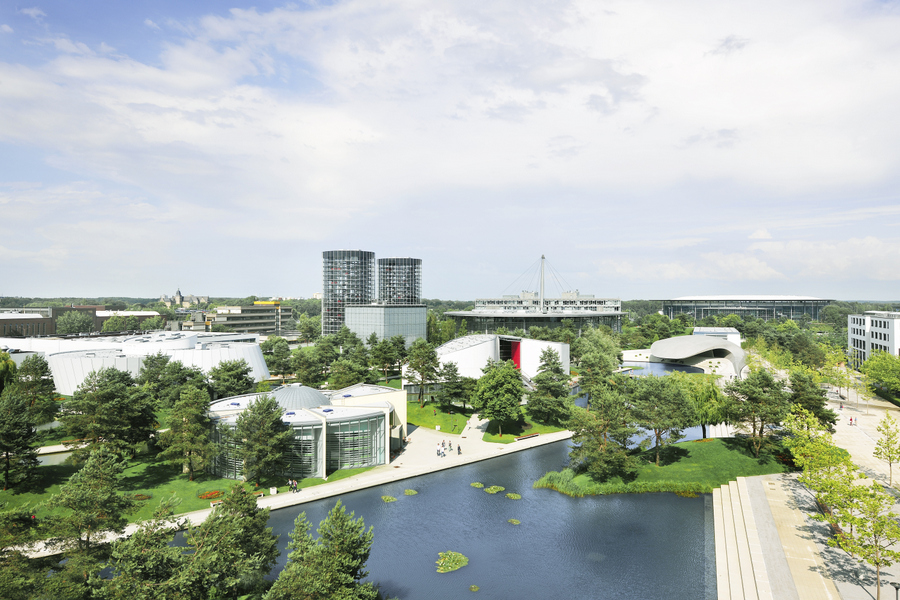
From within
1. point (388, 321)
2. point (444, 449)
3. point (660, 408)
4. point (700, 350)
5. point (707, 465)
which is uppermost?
point (388, 321)

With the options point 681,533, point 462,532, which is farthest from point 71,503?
point 681,533

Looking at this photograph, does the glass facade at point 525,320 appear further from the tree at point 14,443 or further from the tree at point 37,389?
the tree at point 14,443

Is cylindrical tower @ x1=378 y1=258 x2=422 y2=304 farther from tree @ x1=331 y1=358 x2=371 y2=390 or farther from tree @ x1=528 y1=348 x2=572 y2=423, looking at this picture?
tree @ x1=528 y1=348 x2=572 y2=423

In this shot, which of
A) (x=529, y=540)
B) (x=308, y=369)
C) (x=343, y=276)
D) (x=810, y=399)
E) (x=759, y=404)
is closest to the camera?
(x=529, y=540)

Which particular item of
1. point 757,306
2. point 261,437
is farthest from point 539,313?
point 261,437

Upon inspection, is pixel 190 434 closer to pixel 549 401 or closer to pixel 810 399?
pixel 549 401

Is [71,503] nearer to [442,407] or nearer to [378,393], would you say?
[378,393]

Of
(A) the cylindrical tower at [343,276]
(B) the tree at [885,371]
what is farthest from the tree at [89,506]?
(A) the cylindrical tower at [343,276]
